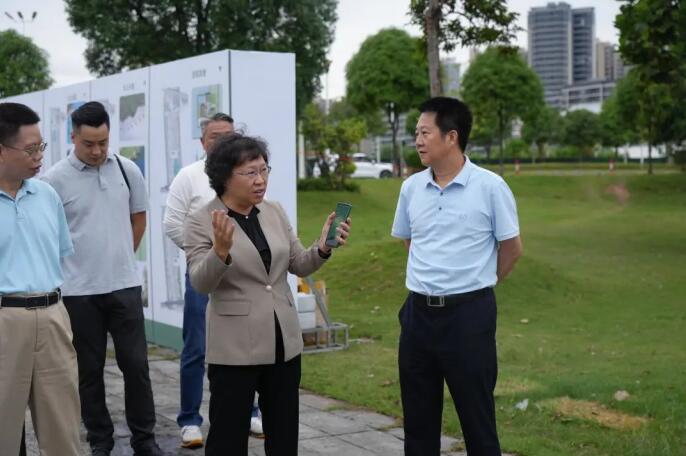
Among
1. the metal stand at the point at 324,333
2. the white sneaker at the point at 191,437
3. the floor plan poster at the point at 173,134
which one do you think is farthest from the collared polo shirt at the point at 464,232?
the metal stand at the point at 324,333

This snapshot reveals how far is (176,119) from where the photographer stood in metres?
9.52

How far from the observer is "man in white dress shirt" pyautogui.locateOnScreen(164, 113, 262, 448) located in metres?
6.18

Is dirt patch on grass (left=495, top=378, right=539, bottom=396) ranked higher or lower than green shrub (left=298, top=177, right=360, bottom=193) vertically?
lower

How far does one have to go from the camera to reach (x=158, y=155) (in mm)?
9852

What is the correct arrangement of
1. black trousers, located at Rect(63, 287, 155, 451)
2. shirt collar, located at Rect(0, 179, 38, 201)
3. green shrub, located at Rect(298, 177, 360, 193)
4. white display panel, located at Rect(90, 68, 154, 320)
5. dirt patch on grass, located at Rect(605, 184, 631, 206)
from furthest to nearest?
dirt patch on grass, located at Rect(605, 184, 631, 206), green shrub, located at Rect(298, 177, 360, 193), white display panel, located at Rect(90, 68, 154, 320), black trousers, located at Rect(63, 287, 155, 451), shirt collar, located at Rect(0, 179, 38, 201)

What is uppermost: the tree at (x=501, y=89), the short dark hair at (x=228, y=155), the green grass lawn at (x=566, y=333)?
the tree at (x=501, y=89)

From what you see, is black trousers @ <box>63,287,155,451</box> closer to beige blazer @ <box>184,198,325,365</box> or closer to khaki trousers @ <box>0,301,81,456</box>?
khaki trousers @ <box>0,301,81,456</box>

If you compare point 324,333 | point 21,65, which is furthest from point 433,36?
point 21,65

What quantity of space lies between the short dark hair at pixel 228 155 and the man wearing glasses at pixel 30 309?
0.85 metres

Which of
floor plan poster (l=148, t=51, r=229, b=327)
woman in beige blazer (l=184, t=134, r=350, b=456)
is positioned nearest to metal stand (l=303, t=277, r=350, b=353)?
floor plan poster (l=148, t=51, r=229, b=327)

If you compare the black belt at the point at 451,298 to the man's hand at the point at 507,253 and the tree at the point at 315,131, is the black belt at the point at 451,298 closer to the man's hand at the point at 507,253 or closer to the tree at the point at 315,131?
the man's hand at the point at 507,253

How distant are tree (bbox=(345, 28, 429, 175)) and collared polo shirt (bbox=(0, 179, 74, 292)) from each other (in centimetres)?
4133

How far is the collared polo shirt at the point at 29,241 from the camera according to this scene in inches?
173

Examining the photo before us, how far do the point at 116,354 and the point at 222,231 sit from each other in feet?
7.28
